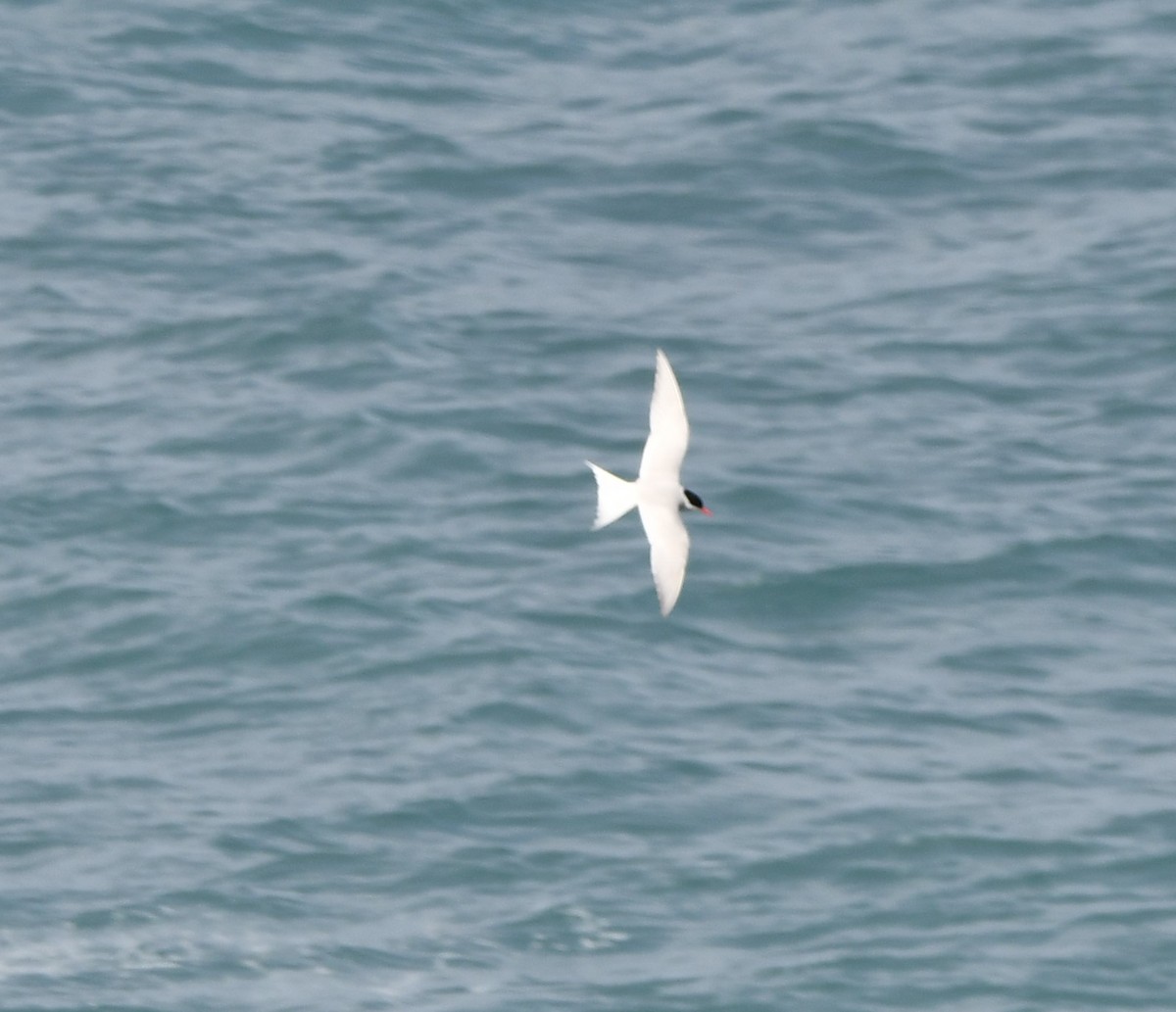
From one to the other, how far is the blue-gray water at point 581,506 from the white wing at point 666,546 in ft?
8.18

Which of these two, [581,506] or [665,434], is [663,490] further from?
[581,506]

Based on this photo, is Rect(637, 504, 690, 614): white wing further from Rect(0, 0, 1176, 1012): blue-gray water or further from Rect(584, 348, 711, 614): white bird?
Rect(0, 0, 1176, 1012): blue-gray water

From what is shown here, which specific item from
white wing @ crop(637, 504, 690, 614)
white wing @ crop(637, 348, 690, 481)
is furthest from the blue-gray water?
white wing @ crop(637, 348, 690, 481)

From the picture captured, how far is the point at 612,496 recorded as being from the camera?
1342 centimetres

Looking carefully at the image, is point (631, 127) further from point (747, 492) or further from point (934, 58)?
point (747, 492)

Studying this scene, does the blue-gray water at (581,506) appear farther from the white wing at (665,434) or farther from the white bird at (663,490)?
the white wing at (665,434)

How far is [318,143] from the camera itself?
2442 cm

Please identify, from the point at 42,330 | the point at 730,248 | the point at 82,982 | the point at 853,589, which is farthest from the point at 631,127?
the point at 82,982

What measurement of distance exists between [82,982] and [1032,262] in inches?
440

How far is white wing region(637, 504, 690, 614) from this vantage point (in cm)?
1346

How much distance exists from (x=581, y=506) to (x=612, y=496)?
5.64 meters

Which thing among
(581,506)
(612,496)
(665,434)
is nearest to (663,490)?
(665,434)

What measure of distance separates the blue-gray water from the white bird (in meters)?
2.54

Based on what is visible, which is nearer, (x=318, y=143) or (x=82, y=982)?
(x=82, y=982)
